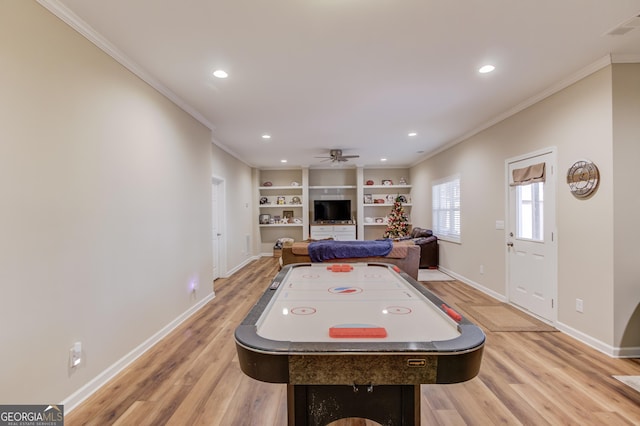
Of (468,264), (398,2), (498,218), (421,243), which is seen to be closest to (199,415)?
(398,2)

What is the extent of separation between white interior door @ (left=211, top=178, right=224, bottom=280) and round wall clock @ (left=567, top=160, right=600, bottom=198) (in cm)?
556

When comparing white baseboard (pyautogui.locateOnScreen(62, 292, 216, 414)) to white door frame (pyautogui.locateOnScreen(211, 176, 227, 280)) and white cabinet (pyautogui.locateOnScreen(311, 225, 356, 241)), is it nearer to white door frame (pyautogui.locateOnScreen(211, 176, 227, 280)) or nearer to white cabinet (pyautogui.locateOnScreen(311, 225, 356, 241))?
white door frame (pyautogui.locateOnScreen(211, 176, 227, 280))

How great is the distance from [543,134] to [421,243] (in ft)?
11.7

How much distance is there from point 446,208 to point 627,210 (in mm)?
3716

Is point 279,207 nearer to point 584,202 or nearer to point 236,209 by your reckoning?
point 236,209

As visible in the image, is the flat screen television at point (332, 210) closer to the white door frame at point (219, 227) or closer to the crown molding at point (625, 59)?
the white door frame at point (219, 227)

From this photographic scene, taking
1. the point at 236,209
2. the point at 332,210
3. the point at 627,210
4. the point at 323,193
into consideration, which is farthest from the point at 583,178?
the point at 323,193

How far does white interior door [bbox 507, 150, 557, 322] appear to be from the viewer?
11.2 feet

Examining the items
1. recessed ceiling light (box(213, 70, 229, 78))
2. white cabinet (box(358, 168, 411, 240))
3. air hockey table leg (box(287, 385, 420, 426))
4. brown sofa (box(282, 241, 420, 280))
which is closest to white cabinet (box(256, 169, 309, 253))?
white cabinet (box(358, 168, 411, 240))

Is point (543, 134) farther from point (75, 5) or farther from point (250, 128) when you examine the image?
point (75, 5)

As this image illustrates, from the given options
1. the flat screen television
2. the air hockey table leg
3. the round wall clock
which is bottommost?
the air hockey table leg

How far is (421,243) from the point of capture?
6.66m

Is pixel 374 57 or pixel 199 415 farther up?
pixel 374 57

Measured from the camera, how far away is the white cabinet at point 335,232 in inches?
344
